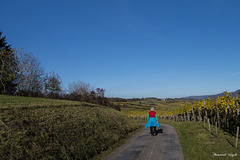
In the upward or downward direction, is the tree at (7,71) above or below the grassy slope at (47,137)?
above

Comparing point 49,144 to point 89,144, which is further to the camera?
point 89,144

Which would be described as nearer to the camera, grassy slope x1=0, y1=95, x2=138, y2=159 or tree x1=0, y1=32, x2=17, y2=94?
grassy slope x1=0, y1=95, x2=138, y2=159

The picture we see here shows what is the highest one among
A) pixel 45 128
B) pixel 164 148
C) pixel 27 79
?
pixel 27 79

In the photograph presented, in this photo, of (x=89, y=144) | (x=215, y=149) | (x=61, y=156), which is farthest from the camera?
(x=89, y=144)

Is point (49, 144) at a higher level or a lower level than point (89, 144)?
higher

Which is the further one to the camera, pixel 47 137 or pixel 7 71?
pixel 7 71

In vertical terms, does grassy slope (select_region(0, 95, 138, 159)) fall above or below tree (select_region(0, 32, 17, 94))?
below

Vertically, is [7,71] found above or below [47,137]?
above

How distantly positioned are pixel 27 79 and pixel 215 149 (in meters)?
36.8

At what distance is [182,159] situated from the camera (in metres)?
7.80

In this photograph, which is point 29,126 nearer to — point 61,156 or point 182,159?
point 61,156

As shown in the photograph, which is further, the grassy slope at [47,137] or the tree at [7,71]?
the tree at [7,71]

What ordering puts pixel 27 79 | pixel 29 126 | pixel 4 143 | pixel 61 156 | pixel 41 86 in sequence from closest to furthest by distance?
pixel 4 143 < pixel 61 156 < pixel 29 126 < pixel 27 79 < pixel 41 86

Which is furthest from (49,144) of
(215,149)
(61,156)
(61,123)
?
(215,149)
